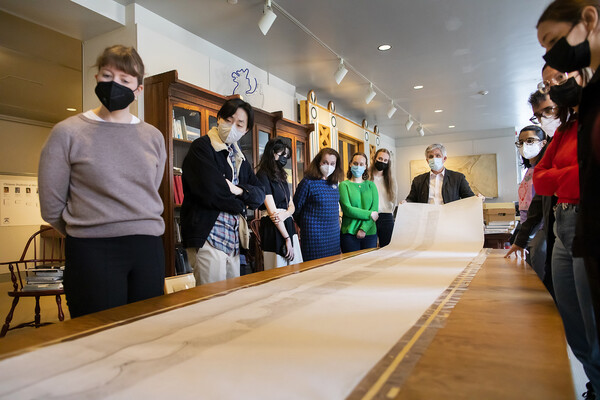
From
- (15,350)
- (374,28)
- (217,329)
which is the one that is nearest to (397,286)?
(217,329)

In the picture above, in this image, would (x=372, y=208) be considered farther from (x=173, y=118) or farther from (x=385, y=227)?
(x=173, y=118)

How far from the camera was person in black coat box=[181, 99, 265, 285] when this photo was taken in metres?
1.54

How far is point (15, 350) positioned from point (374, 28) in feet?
12.8

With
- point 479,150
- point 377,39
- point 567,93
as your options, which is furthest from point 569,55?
point 479,150

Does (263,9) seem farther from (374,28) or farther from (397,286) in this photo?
(397,286)

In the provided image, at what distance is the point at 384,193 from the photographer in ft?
11.0

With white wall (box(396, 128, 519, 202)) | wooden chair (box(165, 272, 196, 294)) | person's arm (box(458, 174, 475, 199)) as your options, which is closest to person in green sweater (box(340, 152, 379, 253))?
person's arm (box(458, 174, 475, 199))

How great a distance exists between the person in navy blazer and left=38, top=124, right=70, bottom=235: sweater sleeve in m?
2.13

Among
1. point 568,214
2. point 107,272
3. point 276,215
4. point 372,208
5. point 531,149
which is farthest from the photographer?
point 372,208

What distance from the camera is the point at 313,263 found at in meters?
1.43

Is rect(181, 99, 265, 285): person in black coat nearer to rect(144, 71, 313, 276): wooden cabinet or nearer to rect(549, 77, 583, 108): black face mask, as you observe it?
rect(549, 77, 583, 108): black face mask

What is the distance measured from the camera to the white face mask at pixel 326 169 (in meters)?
2.62

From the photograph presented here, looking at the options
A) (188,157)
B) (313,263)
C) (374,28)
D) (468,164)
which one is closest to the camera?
(313,263)

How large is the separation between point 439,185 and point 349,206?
0.63 m
